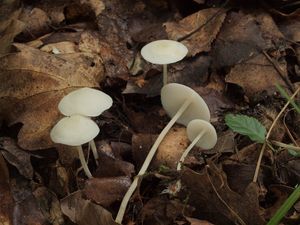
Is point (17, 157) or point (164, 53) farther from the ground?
point (164, 53)

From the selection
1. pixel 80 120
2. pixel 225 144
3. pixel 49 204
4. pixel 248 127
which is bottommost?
pixel 49 204

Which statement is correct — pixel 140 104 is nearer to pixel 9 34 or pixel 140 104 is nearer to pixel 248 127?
pixel 248 127

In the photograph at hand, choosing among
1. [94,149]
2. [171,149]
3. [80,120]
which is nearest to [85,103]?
[80,120]

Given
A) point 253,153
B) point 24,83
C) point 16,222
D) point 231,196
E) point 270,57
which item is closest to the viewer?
point 231,196

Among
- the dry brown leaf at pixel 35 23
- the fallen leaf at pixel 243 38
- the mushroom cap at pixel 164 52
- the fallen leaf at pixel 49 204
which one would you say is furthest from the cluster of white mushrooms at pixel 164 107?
the dry brown leaf at pixel 35 23

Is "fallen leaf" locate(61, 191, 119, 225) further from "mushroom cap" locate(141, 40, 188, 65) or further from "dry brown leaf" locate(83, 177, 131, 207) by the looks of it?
"mushroom cap" locate(141, 40, 188, 65)

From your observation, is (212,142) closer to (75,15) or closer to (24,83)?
(24,83)

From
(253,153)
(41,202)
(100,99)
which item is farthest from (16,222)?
(253,153)
